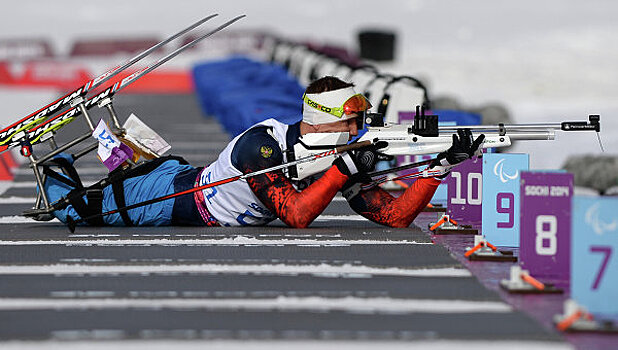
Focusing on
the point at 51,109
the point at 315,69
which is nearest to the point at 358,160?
the point at 51,109

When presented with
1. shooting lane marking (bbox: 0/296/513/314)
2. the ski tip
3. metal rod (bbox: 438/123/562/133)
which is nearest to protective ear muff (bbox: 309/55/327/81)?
the ski tip

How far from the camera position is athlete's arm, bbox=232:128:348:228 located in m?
8.13

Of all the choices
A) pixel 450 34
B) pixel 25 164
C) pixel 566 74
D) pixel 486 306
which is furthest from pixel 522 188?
pixel 450 34

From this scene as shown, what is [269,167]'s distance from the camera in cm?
823

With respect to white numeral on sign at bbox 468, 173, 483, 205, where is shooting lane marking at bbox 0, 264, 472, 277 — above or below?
below

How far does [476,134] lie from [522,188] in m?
1.32

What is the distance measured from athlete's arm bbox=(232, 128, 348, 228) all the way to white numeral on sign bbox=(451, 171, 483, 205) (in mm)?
1012

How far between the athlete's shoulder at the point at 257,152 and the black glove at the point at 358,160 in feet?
1.39

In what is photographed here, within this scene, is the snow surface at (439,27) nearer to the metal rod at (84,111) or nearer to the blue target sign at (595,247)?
the metal rod at (84,111)

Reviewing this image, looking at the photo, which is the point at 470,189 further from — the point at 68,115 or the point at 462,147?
the point at 68,115

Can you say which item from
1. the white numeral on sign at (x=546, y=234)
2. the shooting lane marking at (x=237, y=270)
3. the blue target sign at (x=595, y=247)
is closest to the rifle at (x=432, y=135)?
the shooting lane marking at (x=237, y=270)

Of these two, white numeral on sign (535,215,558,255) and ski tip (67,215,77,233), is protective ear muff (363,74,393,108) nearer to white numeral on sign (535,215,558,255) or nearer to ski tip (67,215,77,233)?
ski tip (67,215,77,233)

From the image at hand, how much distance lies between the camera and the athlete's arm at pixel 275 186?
26.7 ft

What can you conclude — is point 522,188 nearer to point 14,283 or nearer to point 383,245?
point 383,245
